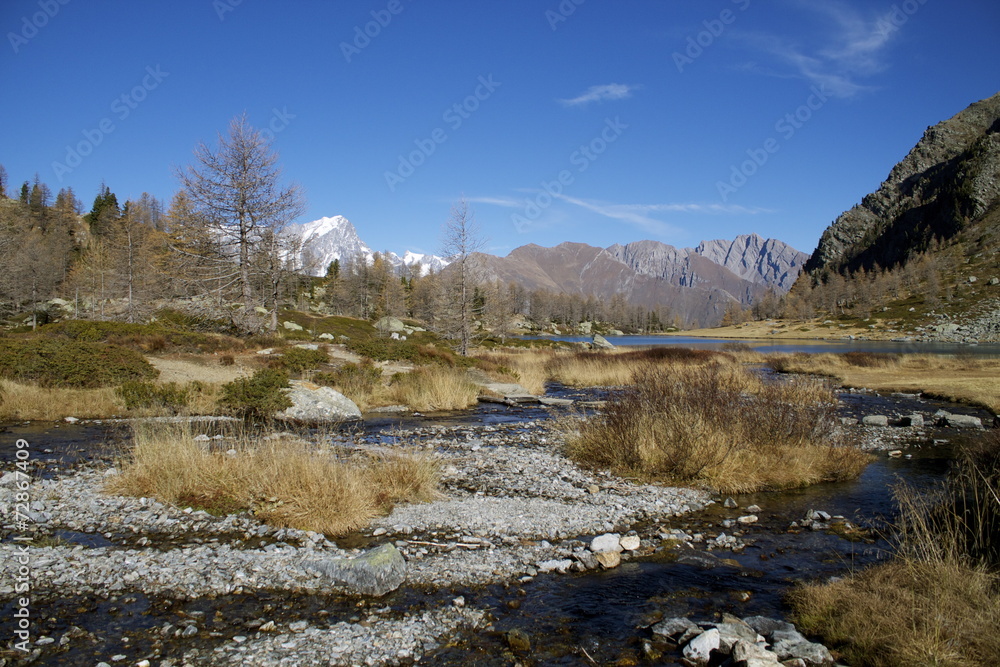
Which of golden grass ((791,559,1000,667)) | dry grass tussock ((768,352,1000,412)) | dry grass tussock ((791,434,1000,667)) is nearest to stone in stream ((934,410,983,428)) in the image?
dry grass tussock ((768,352,1000,412))

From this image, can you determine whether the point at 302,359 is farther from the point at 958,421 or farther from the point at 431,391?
the point at 958,421

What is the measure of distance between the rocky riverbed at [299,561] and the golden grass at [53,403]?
7.18 meters

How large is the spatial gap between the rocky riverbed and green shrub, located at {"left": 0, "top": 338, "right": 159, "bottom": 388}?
29.7ft

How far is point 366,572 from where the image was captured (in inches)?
241

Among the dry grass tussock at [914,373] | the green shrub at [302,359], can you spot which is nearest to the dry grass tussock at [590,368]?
the dry grass tussock at [914,373]

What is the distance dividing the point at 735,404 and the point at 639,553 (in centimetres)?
597

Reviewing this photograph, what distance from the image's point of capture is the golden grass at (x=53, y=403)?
609 inches

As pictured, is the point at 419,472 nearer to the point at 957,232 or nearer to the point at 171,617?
the point at 171,617

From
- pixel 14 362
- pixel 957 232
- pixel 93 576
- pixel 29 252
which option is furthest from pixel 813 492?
pixel 957 232

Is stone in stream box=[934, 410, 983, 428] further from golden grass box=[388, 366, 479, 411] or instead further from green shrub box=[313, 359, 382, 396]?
green shrub box=[313, 359, 382, 396]

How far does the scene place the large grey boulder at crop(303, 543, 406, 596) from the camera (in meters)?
6.07

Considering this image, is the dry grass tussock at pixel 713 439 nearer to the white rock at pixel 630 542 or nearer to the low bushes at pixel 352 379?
the white rock at pixel 630 542

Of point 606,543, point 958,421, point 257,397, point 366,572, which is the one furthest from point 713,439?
point 257,397

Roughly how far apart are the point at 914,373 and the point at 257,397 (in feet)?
129
